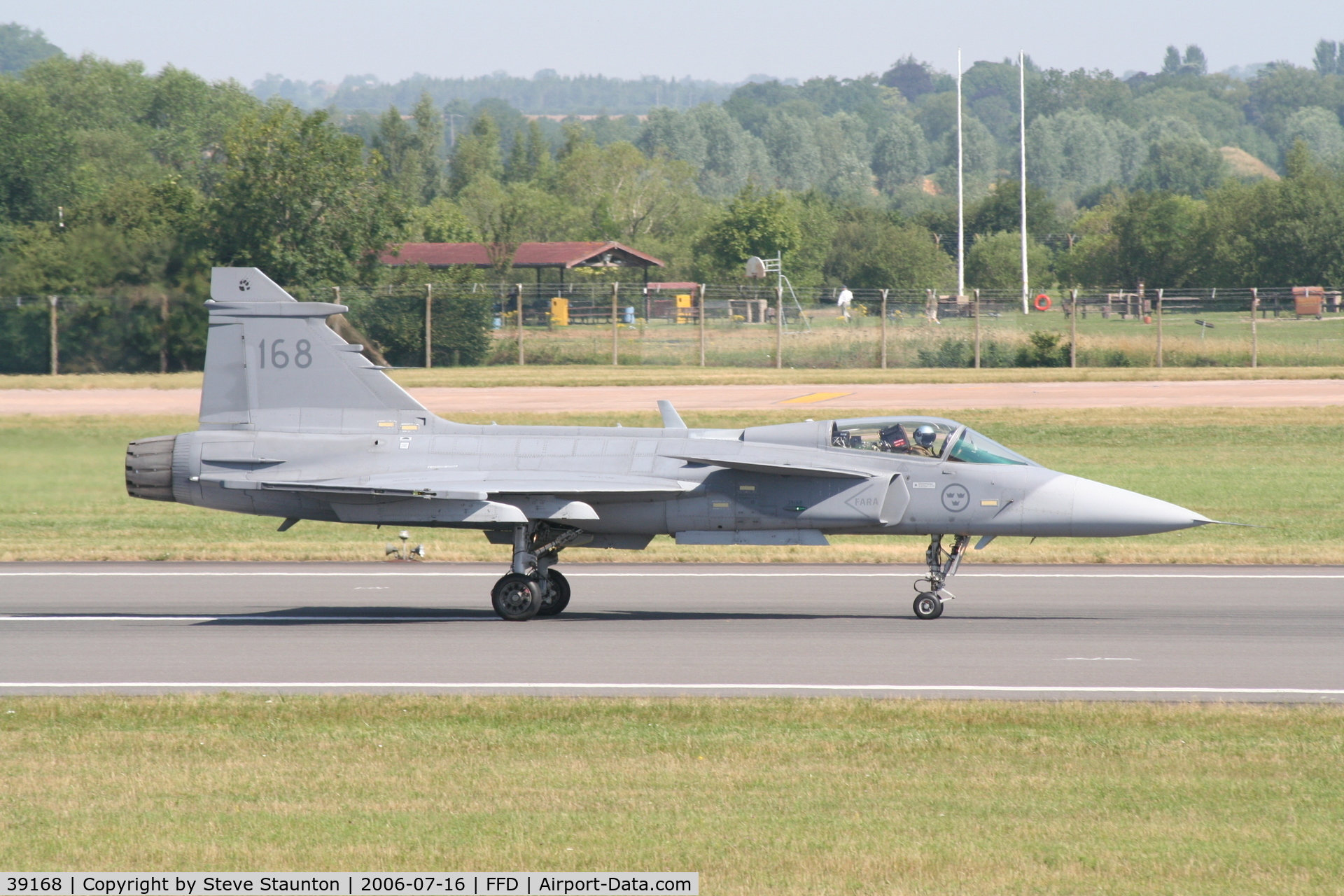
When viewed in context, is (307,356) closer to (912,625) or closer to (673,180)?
(912,625)

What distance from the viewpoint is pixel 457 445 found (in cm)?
1596

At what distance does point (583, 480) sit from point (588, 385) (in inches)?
1004

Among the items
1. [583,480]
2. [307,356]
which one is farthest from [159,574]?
[583,480]

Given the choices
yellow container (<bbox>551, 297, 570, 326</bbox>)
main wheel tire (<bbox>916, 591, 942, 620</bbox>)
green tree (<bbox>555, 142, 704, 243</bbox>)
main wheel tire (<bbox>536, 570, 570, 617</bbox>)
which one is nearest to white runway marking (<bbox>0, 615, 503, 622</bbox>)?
→ main wheel tire (<bbox>536, 570, 570, 617</bbox>)

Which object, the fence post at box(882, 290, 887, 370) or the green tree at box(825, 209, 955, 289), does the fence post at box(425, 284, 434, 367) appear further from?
the green tree at box(825, 209, 955, 289)

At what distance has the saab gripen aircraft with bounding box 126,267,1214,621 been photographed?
1510 cm

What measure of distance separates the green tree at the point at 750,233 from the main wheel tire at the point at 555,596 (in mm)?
76594

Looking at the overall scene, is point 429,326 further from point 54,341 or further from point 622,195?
point 622,195

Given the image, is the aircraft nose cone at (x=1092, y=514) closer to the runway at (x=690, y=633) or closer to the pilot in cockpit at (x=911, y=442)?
the runway at (x=690, y=633)

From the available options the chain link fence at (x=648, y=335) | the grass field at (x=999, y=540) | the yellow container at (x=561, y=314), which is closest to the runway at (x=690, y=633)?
the grass field at (x=999, y=540)

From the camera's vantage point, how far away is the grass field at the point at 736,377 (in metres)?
40.1

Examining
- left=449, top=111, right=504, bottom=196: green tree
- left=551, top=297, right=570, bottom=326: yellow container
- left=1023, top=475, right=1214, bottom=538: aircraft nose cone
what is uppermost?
left=449, top=111, right=504, bottom=196: green tree

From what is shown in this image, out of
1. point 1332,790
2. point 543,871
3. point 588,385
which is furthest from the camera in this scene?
point 588,385

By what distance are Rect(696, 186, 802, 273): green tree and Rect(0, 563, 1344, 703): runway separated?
73949 mm
